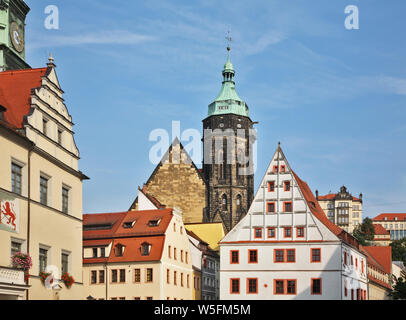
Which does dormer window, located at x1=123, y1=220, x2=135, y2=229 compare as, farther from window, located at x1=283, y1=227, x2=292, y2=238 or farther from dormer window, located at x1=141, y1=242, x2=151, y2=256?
window, located at x1=283, y1=227, x2=292, y2=238

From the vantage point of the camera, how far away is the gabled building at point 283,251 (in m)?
58.4

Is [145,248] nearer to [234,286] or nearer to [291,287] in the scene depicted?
[234,286]

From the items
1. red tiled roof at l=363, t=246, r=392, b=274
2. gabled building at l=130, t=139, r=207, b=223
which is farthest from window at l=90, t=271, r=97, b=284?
red tiled roof at l=363, t=246, r=392, b=274

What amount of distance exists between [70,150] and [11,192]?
28.1 ft

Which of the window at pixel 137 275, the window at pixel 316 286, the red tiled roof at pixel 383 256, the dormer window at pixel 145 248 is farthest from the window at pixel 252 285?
the red tiled roof at pixel 383 256

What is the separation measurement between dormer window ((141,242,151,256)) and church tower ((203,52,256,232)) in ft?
103

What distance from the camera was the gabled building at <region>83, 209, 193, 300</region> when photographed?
58.7 m

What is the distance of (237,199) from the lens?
9419 cm

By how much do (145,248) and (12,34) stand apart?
2416 cm

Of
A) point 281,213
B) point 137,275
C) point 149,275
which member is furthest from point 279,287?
point 137,275

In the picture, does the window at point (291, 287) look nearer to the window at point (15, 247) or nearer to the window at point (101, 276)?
the window at point (101, 276)

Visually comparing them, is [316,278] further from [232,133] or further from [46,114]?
[232,133]

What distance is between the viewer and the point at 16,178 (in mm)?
32969

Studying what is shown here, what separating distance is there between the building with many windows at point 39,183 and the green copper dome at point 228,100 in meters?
58.7
